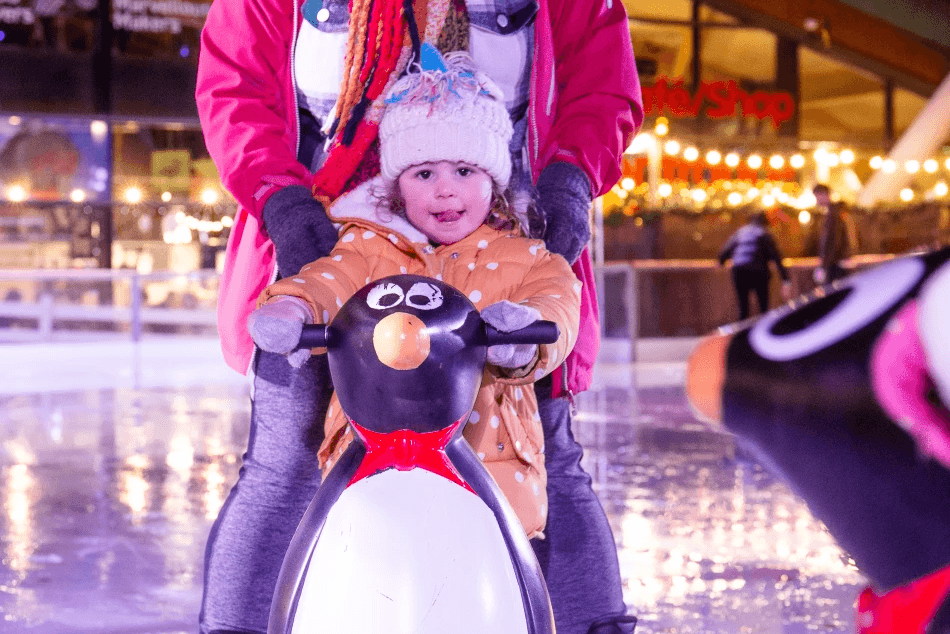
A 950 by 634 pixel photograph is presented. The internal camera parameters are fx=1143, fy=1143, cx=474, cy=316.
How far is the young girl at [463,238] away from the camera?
5.41 feet

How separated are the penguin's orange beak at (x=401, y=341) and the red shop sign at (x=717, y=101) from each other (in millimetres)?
14468

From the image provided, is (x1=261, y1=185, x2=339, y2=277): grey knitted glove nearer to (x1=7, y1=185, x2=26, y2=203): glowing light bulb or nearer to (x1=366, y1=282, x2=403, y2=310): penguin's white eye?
(x1=366, y1=282, x2=403, y2=310): penguin's white eye

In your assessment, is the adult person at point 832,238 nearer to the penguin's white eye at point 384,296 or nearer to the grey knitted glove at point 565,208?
the grey knitted glove at point 565,208

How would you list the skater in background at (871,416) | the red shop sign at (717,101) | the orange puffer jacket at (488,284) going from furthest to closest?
the red shop sign at (717,101) < the orange puffer jacket at (488,284) < the skater in background at (871,416)

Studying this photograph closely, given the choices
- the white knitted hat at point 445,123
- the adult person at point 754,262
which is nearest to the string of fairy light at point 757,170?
the adult person at point 754,262

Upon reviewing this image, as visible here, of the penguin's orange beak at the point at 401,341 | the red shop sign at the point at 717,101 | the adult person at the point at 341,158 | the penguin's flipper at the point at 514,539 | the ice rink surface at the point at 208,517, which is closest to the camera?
the penguin's orange beak at the point at 401,341

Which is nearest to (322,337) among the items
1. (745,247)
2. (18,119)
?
(745,247)

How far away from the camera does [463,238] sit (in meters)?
1.74

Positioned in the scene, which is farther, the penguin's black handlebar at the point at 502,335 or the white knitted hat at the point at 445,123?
the white knitted hat at the point at 445,123

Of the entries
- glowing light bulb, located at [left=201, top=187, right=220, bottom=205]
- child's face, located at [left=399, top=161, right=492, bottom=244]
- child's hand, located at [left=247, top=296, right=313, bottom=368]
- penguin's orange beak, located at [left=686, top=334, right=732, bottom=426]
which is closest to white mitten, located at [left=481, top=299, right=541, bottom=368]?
child's hand, located at [left=247, top=296, right=313, bottom=368]

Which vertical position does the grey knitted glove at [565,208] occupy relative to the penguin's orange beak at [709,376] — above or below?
above

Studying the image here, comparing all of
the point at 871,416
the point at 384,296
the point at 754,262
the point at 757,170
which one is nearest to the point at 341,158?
the point at 384,296

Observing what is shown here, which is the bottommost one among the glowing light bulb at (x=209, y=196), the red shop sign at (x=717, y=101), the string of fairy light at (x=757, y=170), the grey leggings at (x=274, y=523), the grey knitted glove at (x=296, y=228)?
the grey leggings at (x=274, y=523)

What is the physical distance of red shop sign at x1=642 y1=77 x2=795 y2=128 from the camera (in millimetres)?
15891
